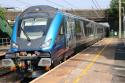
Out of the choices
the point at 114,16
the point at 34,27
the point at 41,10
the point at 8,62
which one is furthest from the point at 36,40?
the point at 114,16

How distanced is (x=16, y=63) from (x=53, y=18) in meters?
2.80

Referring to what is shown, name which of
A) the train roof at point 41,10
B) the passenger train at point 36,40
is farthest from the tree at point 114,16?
the passenger train at point 36,40

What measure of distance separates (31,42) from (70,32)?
561cm

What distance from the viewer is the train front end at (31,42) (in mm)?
16453

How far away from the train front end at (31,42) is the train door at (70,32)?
2.84m

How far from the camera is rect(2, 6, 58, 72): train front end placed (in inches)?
648

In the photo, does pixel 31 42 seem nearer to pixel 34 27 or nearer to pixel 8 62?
pixel 34 27

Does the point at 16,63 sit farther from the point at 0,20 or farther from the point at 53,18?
the point at 0,20

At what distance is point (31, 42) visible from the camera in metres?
17.0

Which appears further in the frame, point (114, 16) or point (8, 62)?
point (114, 16)

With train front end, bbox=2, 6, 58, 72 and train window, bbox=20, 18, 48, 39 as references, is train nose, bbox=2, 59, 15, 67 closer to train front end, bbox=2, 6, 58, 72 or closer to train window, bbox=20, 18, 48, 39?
train front end, bbox=2, 6, 58, 72

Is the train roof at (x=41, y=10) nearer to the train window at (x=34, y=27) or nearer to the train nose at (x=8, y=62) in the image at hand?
the train window at (x=34, y=27)

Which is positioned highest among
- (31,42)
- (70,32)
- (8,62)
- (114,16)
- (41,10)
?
(41,10)

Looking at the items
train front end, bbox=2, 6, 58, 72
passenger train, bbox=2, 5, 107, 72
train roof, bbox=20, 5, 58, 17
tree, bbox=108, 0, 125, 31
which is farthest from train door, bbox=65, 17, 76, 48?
tree, bbox=108, 0, 125, 31
